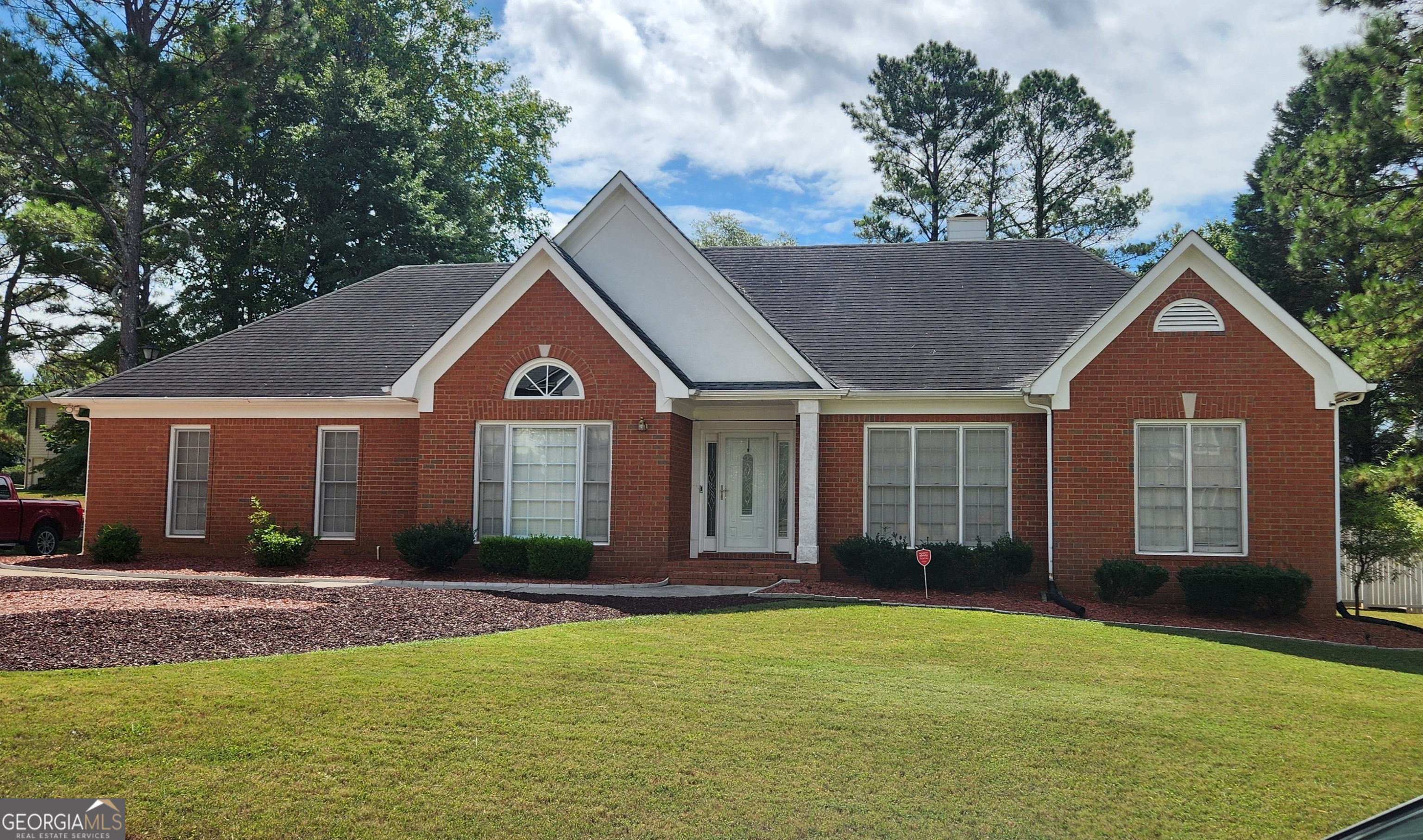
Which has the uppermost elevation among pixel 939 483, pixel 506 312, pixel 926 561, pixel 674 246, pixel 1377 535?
pixel 674 246

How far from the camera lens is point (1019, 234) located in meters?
39.2

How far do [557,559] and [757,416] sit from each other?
15.7 ft

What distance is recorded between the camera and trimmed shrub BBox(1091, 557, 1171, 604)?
14.6 meters

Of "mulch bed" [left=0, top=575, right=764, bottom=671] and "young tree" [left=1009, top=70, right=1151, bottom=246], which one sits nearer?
"mulch bed" [left=0, top=575, right=764, bottom=671]

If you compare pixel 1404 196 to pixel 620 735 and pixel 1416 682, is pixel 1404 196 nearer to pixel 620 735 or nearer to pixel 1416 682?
pixel 1416 682

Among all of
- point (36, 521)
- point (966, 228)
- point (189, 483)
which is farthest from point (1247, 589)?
point (36, 521)

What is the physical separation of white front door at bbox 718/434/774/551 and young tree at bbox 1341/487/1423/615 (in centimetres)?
993

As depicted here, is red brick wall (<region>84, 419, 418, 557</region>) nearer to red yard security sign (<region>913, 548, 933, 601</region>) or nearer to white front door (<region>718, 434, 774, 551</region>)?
white front door (<region>718, 434, 774, 551</region>)

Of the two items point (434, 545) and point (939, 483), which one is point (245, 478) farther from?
point (939, 483)

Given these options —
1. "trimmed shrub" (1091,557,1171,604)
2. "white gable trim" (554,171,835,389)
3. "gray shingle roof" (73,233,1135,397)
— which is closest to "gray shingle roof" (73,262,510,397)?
"gray shingle roof" (73,233,1135,397)

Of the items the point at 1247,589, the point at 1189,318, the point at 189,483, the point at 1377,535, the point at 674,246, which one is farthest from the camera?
the point at 189,483

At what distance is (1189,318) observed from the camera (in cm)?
1537

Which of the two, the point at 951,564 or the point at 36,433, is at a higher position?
the point at 36,433

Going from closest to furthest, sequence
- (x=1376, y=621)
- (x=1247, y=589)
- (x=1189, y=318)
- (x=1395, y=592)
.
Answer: (x=1247, y=589), (x=1189, y=318), (x=1376, y=621), (x=1395, y=592)
